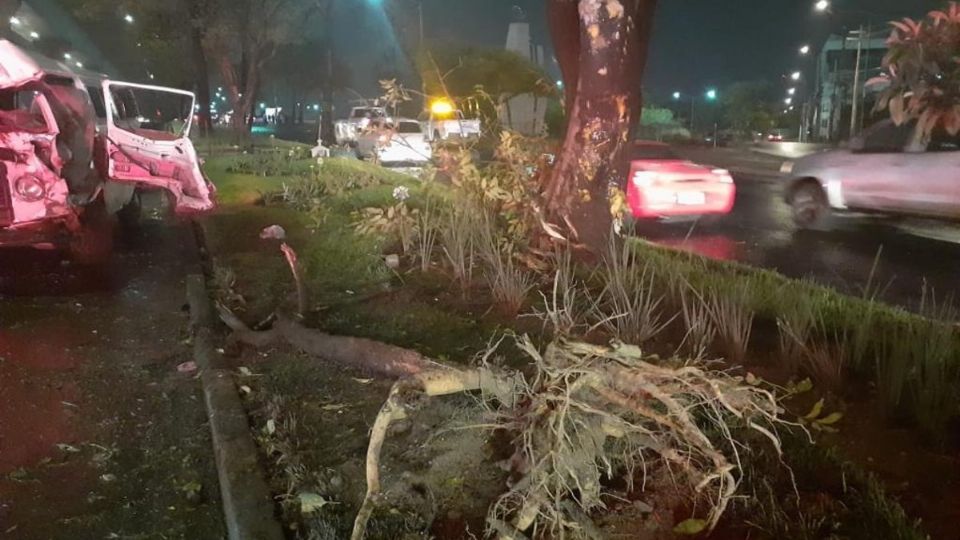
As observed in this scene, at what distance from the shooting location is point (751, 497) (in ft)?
12.0

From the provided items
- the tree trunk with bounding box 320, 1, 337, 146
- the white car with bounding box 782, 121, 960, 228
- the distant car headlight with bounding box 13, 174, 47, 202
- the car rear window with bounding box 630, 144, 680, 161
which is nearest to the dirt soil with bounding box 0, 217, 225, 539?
the distant car headlight with bounding box 13, 174, 47, 202

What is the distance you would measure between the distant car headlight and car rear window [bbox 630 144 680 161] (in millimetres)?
8015

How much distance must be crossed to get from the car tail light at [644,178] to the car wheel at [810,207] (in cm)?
265

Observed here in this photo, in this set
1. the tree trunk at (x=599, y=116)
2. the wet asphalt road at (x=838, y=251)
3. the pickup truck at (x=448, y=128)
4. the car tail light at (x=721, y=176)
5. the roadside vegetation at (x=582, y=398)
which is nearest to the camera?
the roadside vegetation at (x=582, y=398)

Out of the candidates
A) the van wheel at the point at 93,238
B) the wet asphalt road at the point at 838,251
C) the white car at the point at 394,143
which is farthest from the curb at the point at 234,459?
the van wheel at the point at 93,238

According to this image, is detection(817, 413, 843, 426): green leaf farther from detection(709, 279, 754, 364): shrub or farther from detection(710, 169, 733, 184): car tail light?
detection(710, 169, 733, 184): car tail light

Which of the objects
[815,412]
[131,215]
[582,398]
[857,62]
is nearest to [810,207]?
[815,412]

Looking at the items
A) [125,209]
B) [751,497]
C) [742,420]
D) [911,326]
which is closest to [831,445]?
[742,420]

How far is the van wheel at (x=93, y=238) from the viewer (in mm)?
10047

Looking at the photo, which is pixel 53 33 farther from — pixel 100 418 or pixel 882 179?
pixel 100 418

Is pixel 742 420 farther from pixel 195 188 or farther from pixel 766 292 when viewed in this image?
pixel 195 188

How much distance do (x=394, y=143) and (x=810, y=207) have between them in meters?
9.78

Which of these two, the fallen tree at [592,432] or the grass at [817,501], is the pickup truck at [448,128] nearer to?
the fallen tree at [592,432]

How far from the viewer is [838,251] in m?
11.4
